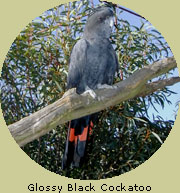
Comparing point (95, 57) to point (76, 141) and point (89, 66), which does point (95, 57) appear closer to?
point (89, 66)

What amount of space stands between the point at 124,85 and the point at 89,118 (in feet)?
0.86

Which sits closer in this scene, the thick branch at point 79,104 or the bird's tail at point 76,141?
the thick branch at point 79,104

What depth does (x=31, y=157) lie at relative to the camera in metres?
1.54

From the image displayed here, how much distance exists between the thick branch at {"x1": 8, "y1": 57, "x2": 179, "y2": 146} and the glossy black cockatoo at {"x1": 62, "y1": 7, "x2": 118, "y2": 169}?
10 cm

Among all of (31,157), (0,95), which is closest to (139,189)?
(31,157)

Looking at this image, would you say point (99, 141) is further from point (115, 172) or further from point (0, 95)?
Result: point (0, 95)

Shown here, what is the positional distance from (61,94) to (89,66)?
212 mm

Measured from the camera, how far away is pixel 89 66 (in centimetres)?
154

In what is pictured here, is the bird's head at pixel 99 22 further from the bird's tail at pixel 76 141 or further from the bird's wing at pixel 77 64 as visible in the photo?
the bird's tail at pixel 76 141

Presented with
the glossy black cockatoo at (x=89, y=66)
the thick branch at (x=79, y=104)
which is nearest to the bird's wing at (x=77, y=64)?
the glossy black cockatoo at (x=89, y=66)

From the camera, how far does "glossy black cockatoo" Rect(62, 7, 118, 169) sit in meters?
1.49

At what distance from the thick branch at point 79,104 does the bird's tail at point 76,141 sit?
0.11m

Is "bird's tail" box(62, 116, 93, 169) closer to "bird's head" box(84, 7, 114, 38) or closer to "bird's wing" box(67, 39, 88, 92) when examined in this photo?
"bird's wing" box(67, 39, 88, 92)

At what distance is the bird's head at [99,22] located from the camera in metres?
1.54
